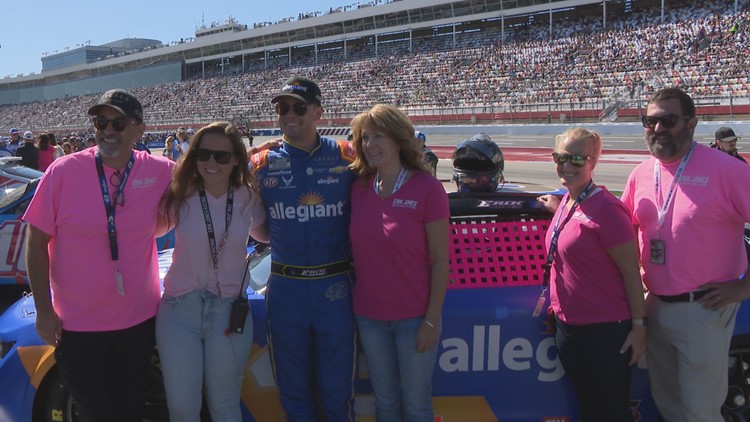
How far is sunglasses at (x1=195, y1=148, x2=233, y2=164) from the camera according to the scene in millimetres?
2529

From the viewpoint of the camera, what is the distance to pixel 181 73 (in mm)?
76312

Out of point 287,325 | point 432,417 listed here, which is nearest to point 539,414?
point 432,417

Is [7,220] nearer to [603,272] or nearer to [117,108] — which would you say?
[117,108]

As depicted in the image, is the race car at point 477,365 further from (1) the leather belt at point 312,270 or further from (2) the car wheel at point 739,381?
(1) the leather belt at point 312,270

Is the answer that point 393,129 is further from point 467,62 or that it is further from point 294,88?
point 467,62

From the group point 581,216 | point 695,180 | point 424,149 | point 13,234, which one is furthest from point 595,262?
point 13,234

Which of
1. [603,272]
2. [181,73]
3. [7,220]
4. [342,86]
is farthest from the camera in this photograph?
[181,73]

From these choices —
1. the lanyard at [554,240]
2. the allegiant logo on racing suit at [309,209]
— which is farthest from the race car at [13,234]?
the lanyard at [554,240]

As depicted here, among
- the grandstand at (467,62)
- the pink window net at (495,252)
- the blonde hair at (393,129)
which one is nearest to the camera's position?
the blonde hair at (393,129)

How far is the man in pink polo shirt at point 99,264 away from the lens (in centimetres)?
237

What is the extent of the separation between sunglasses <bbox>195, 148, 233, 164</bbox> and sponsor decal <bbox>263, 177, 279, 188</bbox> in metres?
0.20

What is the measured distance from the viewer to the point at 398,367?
2.55m

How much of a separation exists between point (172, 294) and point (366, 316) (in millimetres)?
860

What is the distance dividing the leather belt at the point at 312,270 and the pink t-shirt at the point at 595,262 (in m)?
0.98
